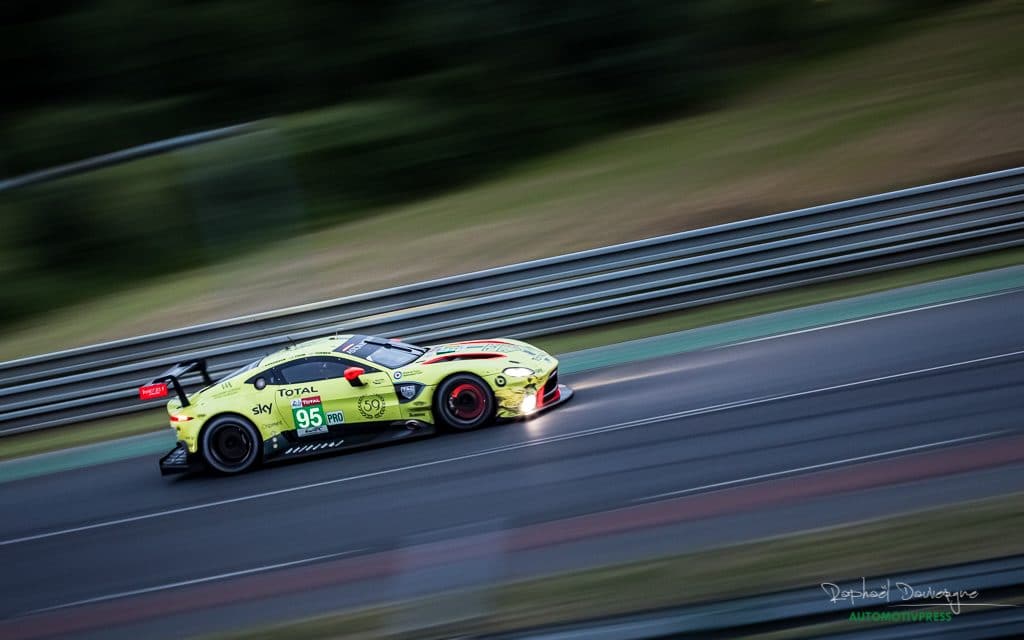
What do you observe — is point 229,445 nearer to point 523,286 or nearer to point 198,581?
point 198,581

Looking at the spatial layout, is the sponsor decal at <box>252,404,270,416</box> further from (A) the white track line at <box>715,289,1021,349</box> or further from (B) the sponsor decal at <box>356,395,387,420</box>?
(A) the white track line at <box>715,289,1021,349</box>

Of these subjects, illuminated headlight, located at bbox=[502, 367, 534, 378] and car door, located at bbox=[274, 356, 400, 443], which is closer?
illuminated headlight, located at bbox=[502, 367, 534, 378]

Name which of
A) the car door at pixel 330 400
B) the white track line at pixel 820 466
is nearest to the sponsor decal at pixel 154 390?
the car door at pixel 330 400

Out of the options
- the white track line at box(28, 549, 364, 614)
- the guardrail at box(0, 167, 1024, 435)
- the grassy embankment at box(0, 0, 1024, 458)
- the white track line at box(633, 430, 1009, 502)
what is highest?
the grassy embankment at box(0, 0, 1024, 458)

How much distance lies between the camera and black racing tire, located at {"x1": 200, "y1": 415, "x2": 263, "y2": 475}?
10.5m

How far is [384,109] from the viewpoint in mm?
20047

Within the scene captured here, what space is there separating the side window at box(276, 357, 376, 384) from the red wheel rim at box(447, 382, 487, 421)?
1.09 metres

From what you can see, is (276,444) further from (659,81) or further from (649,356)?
(659,81)

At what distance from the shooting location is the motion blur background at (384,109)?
18.0 metres

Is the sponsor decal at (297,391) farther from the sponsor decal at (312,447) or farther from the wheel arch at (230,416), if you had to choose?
the sponsor decal at (312,447)

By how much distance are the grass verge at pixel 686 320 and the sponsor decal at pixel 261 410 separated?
3052 millimetres

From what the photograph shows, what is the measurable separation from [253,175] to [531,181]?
5146 millimetres

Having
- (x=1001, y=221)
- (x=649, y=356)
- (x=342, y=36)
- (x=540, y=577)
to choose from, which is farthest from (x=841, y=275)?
(x=342, y=36)

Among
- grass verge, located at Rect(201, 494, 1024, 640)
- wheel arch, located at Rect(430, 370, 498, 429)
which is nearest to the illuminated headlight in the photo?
wheel arch, located at Rect(430, 370, 498, 429)
